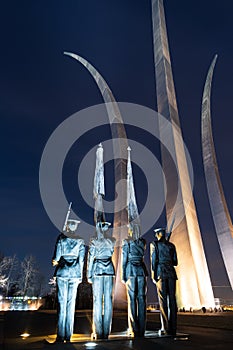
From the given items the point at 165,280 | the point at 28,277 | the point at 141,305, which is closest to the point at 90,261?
the point at 141,305

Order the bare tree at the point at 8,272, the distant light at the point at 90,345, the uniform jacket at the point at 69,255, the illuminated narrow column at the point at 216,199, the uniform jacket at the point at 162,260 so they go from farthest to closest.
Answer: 1. the bare tree at the point at 8,272
2. the illuminated narrow column at the point at 216,199
3. the uniform jacket at the point at 162,260
4. the uniform jacket at the point at 69,255
5. the distant light at the point at 90,345

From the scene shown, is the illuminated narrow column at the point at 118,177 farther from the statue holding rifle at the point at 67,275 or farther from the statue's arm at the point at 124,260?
the statue holding rifle at the point at 67,275

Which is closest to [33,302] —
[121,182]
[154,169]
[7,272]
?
[7,272]

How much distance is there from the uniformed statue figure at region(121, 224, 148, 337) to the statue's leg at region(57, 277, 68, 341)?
1.29 metres

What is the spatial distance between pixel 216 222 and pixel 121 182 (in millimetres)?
7425

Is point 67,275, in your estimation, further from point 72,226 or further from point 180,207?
point 180,207

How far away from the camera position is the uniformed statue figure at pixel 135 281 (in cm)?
610

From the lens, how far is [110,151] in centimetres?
2583

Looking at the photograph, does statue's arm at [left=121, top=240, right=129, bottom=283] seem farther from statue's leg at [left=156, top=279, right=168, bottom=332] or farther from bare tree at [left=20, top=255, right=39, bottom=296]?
bare tree at [left=20, top=255, right=39, bottom=296]

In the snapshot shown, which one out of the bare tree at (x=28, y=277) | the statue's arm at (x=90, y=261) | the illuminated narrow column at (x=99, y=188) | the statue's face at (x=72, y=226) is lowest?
the statue's arm at (x=90, y=261)

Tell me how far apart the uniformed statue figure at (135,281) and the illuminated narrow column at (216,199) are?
556 inches

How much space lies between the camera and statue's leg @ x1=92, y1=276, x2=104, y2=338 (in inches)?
226

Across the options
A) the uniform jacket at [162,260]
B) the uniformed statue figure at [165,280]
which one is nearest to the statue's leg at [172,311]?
the uniformed statue figure at [165,280]

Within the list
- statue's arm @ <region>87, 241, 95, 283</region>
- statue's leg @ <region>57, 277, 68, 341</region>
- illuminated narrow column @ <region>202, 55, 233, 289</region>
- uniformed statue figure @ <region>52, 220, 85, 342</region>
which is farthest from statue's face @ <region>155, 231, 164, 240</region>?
illuminated narrow column @ <region>202, 55, 233, 289</region>
